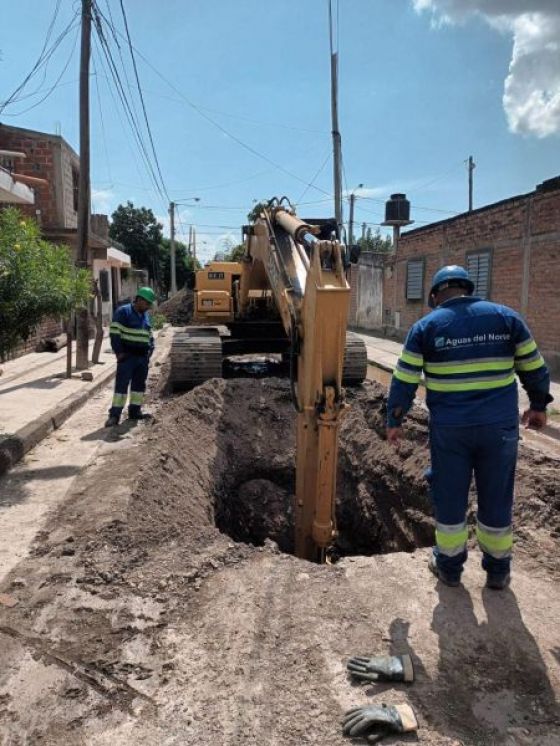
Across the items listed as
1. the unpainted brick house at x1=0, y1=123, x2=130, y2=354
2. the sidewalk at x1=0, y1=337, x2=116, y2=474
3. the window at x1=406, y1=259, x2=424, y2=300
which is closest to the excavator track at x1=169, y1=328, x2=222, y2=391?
the sidewalk at x1=0, y1=337, x2=116, y2=474

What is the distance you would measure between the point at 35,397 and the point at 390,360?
9101mm

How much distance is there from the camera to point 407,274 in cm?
1898

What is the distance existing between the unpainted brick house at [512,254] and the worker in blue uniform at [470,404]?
8955 millimetres

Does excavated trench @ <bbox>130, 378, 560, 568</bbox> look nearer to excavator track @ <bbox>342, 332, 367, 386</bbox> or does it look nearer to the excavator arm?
the excavator arm

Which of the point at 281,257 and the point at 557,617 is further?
the point at 281,257

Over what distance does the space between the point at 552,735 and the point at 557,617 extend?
0.93 metres

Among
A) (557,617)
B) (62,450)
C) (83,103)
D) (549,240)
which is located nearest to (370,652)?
(557,617)

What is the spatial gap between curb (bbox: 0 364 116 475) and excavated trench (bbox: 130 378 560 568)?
1.40 m

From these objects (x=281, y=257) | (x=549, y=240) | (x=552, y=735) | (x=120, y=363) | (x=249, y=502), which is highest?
(x=549, y=240)

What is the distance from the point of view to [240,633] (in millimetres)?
2947

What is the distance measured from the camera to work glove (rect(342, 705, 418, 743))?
225cm

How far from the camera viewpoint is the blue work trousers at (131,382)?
7395 mm

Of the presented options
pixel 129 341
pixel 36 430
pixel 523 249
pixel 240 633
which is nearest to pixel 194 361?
pixel 129 341

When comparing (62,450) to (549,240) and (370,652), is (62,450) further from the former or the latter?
(549,240)
